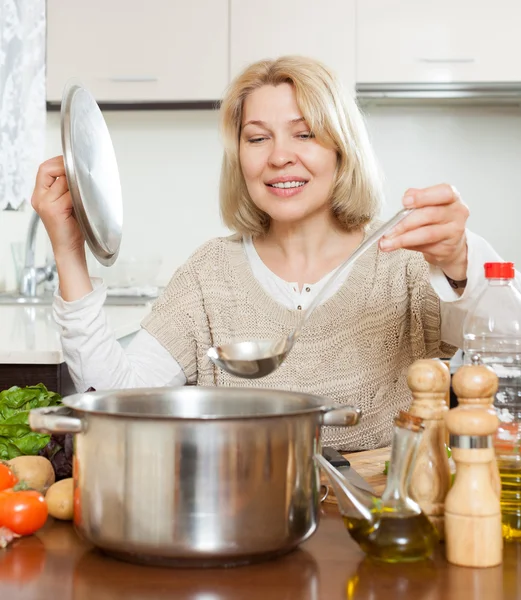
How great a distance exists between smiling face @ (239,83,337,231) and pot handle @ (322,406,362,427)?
0.82 m

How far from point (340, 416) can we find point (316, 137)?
883 millimetres

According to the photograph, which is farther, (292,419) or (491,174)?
(491,174)

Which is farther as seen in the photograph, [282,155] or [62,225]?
[282,155]

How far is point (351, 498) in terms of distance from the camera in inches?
30.0

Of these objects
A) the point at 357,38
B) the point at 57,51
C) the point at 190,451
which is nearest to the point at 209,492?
the point at 190,451

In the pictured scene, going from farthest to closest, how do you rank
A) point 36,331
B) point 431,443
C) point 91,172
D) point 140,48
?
point 140,48 → point 36,331 → point 91,172 → point 431,443

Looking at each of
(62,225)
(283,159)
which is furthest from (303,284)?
(62,225)

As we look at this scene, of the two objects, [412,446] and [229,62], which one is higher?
[229,62]

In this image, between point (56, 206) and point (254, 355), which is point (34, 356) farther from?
point (254, 355)

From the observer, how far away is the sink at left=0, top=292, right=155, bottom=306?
2.88 meters

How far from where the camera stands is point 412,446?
29.7 inches

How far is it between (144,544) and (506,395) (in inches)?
20.7

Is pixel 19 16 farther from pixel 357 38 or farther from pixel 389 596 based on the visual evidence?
pixel 389 596

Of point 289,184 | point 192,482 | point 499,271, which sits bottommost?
point 192,482
